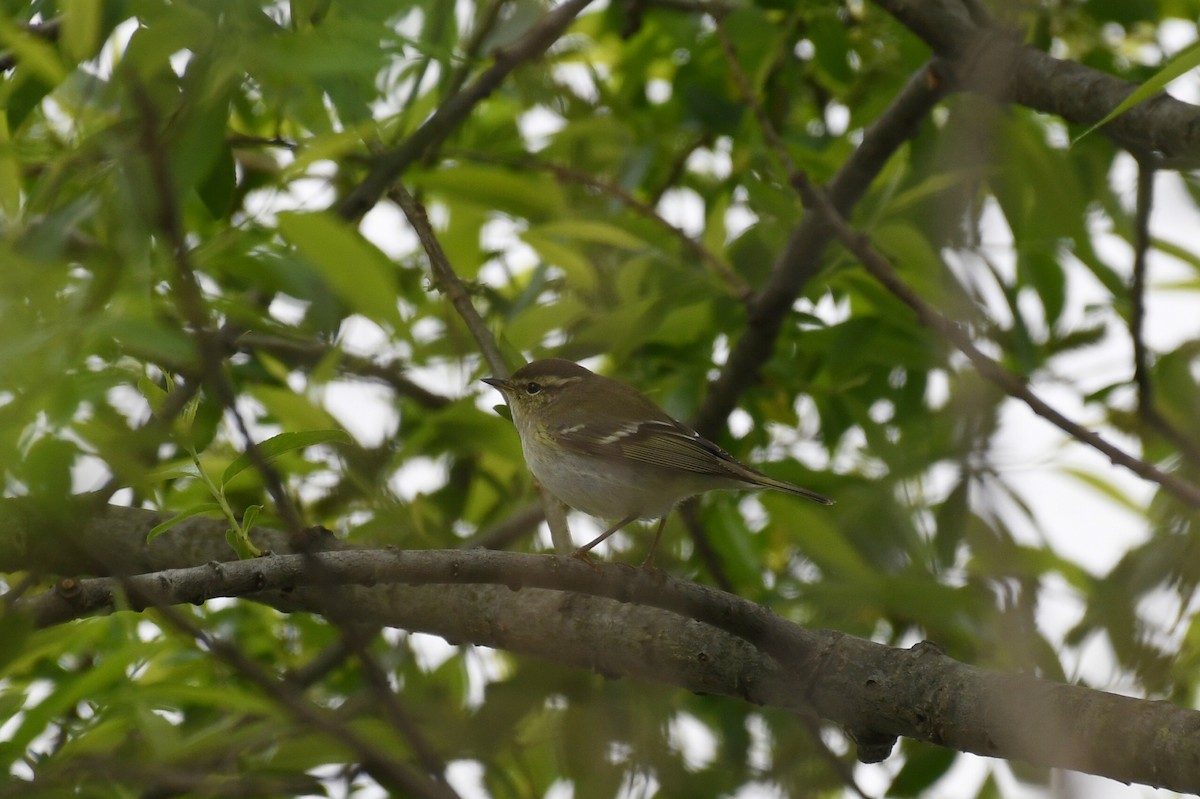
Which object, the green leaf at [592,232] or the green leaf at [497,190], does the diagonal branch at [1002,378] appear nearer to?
the green leaf at [592,232]

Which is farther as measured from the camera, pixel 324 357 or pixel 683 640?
pixel 324 357

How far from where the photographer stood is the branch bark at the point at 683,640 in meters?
1.91

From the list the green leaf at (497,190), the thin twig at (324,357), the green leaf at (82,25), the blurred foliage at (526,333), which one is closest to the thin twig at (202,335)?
the blurred foliage at (526,333)

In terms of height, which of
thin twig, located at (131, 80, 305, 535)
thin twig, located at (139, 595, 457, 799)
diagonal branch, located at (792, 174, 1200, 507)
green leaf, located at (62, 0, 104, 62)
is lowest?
thin twig, located at (139, 595, 457, 799)

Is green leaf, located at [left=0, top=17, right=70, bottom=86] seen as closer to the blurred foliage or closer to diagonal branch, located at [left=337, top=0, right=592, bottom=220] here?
the blurred foliage

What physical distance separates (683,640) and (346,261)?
1.19 m

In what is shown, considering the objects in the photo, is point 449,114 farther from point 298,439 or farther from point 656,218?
point 298,439

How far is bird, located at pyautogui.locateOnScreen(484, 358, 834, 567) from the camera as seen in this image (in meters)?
3.97

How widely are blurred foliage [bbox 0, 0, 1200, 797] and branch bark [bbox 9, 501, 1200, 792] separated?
104mm

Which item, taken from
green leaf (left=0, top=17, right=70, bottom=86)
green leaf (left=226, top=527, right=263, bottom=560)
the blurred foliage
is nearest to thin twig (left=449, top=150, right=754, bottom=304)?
the blurred foliage

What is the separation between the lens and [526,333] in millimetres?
3602

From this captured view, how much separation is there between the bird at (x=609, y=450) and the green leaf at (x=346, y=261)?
0.54m

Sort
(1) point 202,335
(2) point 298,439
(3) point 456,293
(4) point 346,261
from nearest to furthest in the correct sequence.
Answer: (1) point 202,335, (2) point 298,439, (4) point 346,261, (3) point 456,293

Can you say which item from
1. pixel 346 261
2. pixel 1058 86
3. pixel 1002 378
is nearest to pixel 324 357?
pixel 346 261
